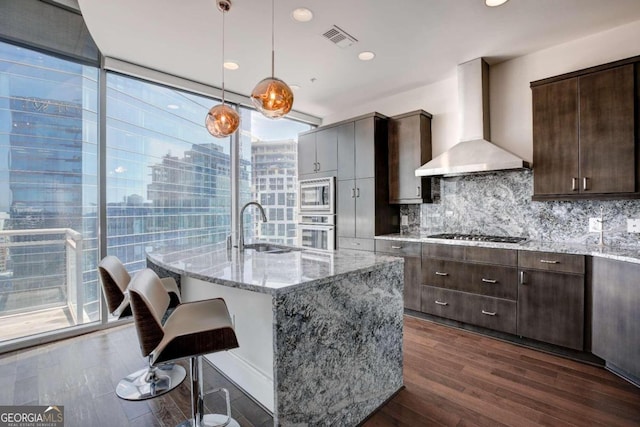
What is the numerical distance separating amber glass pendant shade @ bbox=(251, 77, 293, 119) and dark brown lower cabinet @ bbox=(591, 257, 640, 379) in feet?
8.69


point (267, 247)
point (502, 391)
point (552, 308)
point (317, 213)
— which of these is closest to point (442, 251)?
point (552, 308)

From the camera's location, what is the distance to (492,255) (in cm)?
296

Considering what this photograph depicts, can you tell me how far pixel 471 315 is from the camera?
3.10m

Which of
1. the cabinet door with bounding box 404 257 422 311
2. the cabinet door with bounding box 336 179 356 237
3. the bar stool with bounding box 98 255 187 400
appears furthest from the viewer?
the cabinet door with bounding box 336 179 356 237

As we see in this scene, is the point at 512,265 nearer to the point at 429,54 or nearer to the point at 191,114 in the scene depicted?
the point at 429,54

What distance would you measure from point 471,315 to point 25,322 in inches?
167

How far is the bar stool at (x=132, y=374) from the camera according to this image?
6.55ft

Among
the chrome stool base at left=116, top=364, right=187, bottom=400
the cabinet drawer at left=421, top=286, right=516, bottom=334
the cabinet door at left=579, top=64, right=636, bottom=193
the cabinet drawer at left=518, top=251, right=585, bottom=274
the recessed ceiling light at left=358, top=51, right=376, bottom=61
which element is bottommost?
the chrome stool base at left=116, top=364, right=187, bottom=400

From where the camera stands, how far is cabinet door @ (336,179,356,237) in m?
4.22

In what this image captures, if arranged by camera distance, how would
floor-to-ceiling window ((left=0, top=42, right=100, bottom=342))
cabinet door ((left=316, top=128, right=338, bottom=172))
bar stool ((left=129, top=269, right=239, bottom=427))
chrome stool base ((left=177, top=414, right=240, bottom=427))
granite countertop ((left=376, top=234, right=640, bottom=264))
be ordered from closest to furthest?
bar stool ((left=129, top=269, right=239, bottom=427))
chrome stool base ((left=177, top=414, right=240, bottom=427))
granite countertop ((left=376, top=234, right=640, bottom=264))
floor-to-ceiling window ((left=0, top=42, right=100, bottom=342))
cabinet door ((left=316, top=128, right=338, bottom=172))

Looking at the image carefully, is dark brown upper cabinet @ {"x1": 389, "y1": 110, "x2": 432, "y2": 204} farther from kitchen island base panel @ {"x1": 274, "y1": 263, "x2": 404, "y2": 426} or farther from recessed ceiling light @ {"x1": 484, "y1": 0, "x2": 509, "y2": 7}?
kitchen island base panel @ {"x1": 274, "y1": 263, "x2": 404, "y2": 426}

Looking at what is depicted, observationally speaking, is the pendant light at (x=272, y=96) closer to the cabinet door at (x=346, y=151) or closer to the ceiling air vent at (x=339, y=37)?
the ceiling air vent at (x=339, y=37)

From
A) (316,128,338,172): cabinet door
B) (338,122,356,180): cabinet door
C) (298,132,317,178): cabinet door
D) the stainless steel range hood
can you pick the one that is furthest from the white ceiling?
(298,132,317,178): cabinet door

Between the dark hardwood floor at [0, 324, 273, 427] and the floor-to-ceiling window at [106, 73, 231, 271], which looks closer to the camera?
the dark hardwood floor at [0, 324, 273, 427]
